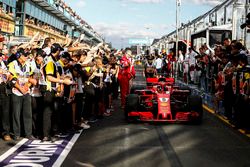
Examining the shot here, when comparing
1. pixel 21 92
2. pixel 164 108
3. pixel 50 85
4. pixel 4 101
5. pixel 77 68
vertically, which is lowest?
pixel 164 108

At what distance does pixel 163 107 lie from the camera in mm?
11617

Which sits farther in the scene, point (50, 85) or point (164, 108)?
point (164, 108)

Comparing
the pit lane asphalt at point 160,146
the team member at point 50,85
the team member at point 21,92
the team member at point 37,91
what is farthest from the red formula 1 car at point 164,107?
the team member at point 21,92

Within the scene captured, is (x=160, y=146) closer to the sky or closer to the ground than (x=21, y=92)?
closer to the ground

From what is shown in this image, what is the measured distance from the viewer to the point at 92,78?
40.7 ft

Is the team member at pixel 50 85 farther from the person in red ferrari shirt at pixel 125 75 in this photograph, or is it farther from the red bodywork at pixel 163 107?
the person in red ferrari shirt at pixel 125 75

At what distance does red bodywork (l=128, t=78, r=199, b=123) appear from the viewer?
1156 centimetres

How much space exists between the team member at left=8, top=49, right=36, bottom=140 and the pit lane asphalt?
1171 millimetres

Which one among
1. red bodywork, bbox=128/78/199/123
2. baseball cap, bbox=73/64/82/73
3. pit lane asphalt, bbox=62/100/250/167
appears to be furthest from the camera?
red bodywork, bbox=128/78/199/123

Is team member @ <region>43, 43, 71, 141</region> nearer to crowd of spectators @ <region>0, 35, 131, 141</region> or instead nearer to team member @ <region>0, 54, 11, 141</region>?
crowd of spectators @ <region>0, 35, 131, 141</region>

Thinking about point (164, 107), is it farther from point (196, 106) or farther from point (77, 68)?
point (77, 68)

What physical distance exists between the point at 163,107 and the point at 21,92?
11.9 ft

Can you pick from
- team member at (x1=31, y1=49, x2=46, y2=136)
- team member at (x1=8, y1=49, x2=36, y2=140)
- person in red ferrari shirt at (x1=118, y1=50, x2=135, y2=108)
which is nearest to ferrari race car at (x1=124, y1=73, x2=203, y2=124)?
team member at (x1=31, y1=49, x2=46, y2=136)

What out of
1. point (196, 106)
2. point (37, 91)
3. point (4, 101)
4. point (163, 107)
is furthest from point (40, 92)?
point (196, 106)
